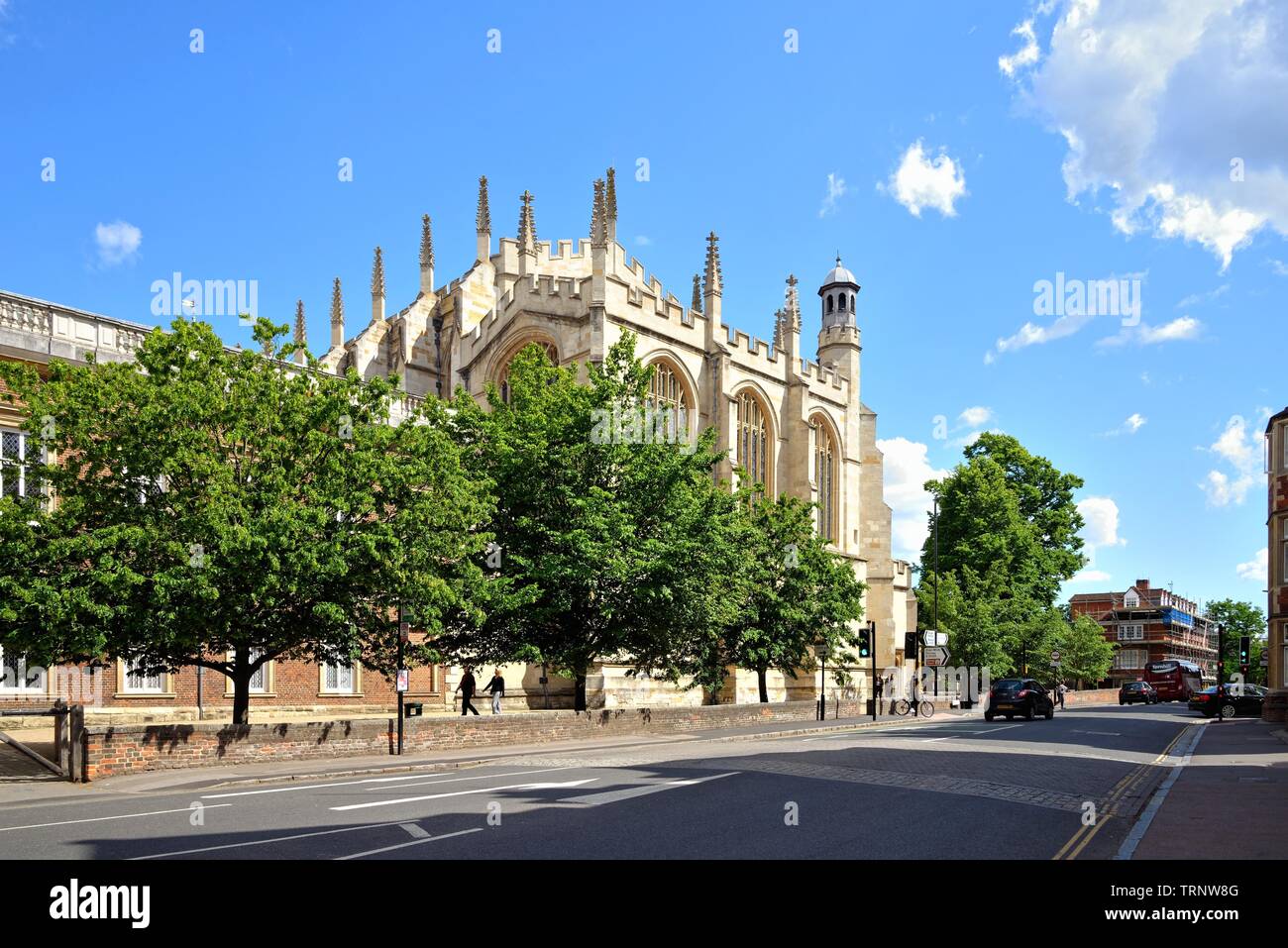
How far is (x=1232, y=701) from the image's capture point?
141ft

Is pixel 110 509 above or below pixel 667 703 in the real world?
above

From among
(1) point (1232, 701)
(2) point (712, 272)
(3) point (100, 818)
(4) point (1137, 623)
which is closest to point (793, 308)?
(2) point (712, 272)

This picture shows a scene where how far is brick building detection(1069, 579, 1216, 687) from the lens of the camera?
129875 millimetres

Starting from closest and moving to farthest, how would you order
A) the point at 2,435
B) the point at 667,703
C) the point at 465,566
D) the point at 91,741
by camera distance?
the point at 91,741, the point at 465,566, the point at 2,435, the point at 667,703

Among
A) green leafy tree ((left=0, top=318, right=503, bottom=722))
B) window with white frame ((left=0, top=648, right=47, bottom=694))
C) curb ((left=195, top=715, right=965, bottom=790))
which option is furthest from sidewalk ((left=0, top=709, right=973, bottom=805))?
window with white frame ((left=0, top=648, right=47, bottom=694))

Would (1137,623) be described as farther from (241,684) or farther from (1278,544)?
(241,684)

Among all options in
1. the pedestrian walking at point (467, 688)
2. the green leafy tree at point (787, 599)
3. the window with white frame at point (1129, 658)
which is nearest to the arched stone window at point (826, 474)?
the green leafy tree at point (787, 599)

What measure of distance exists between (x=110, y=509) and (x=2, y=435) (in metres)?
6.80

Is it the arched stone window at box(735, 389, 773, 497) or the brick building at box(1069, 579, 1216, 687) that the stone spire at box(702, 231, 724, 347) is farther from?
the brick building at box(1069, 579, 1216, 687)

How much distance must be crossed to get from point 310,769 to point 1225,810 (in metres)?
13.4

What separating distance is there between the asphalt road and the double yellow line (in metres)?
0.04
